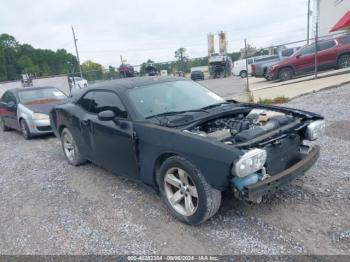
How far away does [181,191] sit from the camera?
3.19 metres

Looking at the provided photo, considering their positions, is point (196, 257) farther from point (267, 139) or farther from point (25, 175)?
point (25, 175)

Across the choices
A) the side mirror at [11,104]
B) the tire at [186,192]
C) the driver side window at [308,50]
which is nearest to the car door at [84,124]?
the tire at [186,192]

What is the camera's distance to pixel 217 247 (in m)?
2.78

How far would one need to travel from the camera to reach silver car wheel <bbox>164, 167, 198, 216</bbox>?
122 inches

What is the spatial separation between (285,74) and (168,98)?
12.2m

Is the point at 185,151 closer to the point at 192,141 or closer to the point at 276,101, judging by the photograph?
the point at 192,141

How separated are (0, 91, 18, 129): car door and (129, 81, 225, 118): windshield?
5919 millimetres

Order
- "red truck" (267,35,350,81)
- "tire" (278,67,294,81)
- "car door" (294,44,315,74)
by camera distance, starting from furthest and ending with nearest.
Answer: "tire" (278,67,294,81), "car door" (294,44,315,74), "red truck" (267,35,350,81)

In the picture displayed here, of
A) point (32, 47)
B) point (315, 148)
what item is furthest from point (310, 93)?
point (32, 47)

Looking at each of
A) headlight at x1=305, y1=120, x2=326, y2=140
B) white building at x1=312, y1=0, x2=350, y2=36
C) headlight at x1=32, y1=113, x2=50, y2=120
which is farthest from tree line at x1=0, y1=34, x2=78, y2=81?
headlight at x1=305, y1=120, x2=326, y2=140

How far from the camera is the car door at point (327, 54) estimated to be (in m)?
13.1

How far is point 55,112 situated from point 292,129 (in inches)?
166

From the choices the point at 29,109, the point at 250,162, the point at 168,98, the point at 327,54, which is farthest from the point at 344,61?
the point at 250,162

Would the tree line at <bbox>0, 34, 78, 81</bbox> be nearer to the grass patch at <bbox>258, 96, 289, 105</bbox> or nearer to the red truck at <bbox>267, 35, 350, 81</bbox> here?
the red truck at <bbox>267, 35, 350, 81</bbox>
